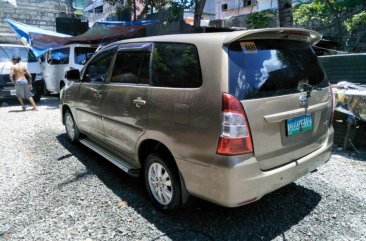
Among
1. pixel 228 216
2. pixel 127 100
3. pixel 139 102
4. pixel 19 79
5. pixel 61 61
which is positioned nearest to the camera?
pixel 228 216

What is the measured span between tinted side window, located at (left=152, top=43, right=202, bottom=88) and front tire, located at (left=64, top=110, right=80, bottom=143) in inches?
105

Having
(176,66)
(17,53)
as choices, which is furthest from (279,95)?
(17,53)

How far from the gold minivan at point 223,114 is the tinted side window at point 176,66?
0.01 metres

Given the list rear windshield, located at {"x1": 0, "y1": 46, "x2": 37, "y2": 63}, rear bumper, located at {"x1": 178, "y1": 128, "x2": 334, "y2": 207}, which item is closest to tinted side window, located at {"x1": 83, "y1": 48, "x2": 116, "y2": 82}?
rear bumper, located at {"x1": 178, "y1": 128, "x2": 334, "y2": 207}

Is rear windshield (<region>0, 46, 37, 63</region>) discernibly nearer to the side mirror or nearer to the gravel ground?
the side mirror

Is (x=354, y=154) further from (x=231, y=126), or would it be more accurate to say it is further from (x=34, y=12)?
(x=34, y=12)

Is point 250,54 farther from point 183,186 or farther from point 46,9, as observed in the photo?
point 46,9

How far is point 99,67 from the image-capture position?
14.9ft

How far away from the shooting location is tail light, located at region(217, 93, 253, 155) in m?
2.55

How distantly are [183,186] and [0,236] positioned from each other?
71.6 inches

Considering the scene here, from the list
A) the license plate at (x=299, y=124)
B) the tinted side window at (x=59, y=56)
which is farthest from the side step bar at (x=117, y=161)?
the tinted side window at (x=59, y=56)

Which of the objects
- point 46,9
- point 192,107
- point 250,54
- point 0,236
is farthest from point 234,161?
point 46,9

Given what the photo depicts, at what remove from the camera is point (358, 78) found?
19.5ft

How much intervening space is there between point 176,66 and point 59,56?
10.1 metres
